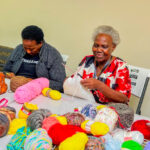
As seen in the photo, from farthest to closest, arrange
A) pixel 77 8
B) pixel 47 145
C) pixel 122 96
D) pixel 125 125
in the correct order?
pixel 77 8
pixel 122 96
pixel 125 125
pixel 47 145

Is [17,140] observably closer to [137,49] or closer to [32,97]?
[32,97]

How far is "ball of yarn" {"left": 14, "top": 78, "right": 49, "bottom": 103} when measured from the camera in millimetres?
1235

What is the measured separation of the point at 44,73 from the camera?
1.77 meters

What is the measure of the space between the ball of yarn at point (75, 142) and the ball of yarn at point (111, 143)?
3.9 inches

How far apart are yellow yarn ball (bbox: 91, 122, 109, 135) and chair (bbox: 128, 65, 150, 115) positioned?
881mm

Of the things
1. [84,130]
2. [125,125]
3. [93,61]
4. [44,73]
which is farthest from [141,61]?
[84,130]

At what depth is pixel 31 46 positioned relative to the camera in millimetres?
1646

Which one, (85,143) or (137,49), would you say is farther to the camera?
(137,49)

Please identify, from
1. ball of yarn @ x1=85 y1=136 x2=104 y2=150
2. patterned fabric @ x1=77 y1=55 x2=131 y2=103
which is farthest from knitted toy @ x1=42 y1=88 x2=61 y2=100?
ball of yarn @ x1=85 y1=136 x2=104 y2=150

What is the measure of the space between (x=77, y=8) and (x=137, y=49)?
0.85 m

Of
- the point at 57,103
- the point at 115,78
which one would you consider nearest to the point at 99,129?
the point at 57,103

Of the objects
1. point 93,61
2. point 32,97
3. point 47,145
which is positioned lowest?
point 32,97

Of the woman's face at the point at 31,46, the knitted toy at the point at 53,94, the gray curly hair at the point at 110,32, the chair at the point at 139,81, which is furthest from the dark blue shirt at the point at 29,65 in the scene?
the chair at the point at 139,81

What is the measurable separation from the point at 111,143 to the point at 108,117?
0.51 feet
